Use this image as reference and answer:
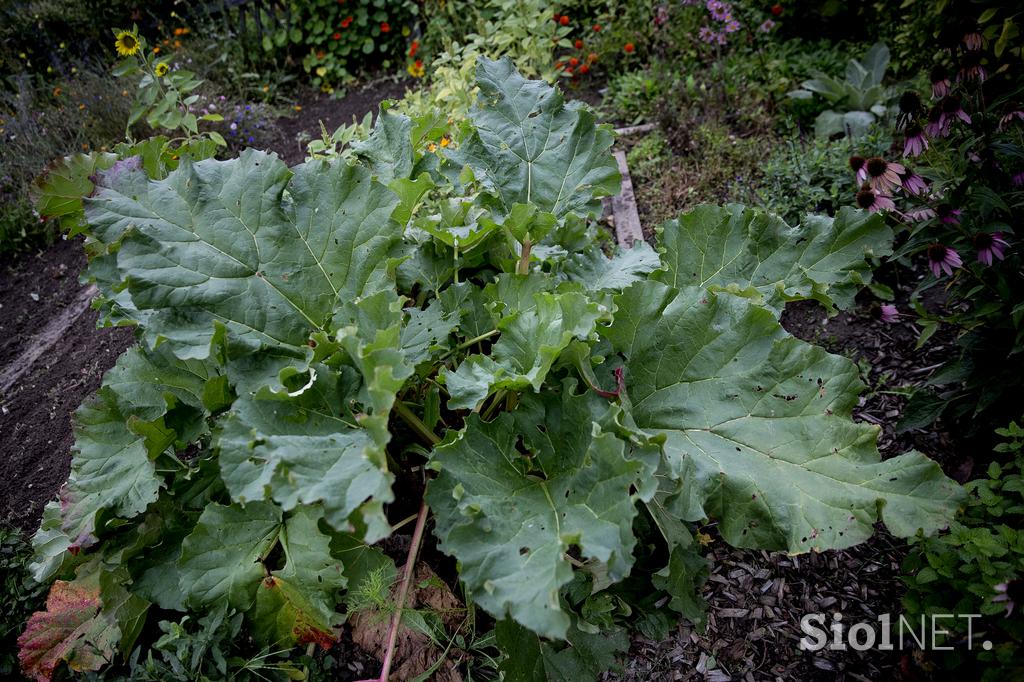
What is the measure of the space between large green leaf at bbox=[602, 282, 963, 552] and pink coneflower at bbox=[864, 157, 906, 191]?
856mm

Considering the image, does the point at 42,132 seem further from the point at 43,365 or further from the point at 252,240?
the point at 252,240

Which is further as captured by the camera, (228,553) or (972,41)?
(972,41)

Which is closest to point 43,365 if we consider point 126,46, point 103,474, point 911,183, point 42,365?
point 42,365

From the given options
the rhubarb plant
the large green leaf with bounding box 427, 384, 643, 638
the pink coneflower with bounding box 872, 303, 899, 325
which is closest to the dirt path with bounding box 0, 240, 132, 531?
the rhubarb plant

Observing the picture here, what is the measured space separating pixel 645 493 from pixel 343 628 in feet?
3.70

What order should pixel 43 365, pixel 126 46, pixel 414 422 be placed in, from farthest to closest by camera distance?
pixel 126 46
pixel 43 365
pixel 414 422

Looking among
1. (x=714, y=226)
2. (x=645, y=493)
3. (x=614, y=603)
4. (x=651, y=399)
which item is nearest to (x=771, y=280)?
(x=714, y=226)

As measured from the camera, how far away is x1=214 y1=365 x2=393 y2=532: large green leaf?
4.48ft

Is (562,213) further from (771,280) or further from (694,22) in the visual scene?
(694,22)

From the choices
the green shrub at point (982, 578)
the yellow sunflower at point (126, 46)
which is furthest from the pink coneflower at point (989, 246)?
the yellow sunflower at point (126, 46)

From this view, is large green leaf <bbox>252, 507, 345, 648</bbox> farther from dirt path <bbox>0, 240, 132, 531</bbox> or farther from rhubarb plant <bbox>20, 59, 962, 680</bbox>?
dirt path <bbox>0, 240, 132, 531</bbox>

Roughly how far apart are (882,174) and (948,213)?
0.79 feet

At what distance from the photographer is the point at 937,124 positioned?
6.81ft

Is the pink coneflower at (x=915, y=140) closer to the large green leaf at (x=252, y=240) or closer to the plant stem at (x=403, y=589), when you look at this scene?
the large green leaf at (x=252, y=240)
